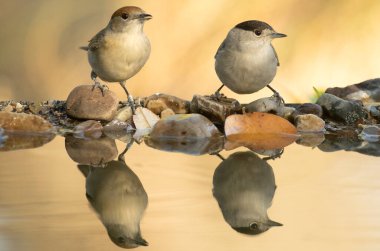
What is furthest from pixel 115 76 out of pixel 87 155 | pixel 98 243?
pixel 98 243

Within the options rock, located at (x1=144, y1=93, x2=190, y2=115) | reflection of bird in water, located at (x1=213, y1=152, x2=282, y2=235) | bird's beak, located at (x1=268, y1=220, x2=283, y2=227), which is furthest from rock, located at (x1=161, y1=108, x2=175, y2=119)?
bird's beak, located at (x1=268, y1=220, x2=283, y2=227)

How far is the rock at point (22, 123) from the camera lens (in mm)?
4297

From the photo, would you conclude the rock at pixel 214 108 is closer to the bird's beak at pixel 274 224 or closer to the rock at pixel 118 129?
the rock at pixel 118 129

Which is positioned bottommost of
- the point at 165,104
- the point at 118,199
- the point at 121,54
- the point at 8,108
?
the point at 8,108

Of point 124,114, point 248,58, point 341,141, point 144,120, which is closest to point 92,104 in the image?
point 124,114

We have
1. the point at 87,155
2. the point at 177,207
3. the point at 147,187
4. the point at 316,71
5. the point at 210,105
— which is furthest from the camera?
the point at 316,71

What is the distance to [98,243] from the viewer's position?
2.15 metres

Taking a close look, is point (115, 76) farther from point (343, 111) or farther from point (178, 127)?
point (343, 111)

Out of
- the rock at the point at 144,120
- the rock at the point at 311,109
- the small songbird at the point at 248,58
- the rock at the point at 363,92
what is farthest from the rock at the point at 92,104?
the rock at the point at 363,92

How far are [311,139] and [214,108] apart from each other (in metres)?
0.56

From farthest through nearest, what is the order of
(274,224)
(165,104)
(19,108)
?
(19,108), (165,104), (274,224)

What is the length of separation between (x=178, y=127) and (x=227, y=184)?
3.82 ft

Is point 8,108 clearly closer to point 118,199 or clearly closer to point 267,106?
point 267,106

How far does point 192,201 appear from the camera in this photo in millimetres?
2688
